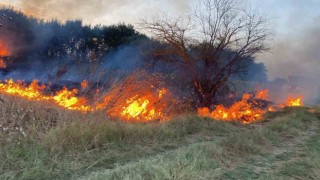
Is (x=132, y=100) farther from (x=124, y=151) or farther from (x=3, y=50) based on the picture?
(x=3, y=50)

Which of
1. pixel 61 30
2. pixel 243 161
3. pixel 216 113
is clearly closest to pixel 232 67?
pixel 216 113

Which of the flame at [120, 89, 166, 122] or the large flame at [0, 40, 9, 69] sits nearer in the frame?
the flame at [120, 89, 166, 122]

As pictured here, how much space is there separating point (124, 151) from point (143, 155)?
44cm

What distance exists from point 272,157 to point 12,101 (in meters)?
6.52

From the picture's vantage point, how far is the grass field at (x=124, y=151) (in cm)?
598

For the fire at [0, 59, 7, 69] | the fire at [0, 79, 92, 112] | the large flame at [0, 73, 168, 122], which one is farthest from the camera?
the fire at [0, 59, 7, 69]

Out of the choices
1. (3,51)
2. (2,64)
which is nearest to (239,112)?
(2,64)

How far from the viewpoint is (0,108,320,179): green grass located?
233 inches

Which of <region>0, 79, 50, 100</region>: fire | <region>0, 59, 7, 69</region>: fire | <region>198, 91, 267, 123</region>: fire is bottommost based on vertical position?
<region>198, 91, 267, 123</region>: fire

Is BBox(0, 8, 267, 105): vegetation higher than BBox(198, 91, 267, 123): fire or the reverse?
higher

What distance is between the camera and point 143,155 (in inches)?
305

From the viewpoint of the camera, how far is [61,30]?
2769cm

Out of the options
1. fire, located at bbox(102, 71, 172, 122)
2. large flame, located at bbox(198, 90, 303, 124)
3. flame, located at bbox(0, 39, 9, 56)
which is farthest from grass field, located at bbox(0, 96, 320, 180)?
flame, located at bbox(0, 39, 9, 56)

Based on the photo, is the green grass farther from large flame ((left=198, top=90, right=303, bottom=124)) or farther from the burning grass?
large flame ((left=198, top=90, right=303, bottom=124))
